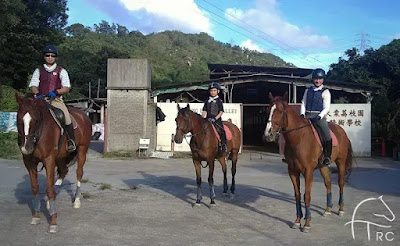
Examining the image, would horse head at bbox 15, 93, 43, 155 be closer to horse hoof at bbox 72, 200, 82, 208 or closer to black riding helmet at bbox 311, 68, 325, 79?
horse hoof at bbox 72, 200, 82, 208

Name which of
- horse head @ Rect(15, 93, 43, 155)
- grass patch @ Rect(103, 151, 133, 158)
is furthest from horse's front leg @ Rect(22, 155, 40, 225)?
grass patch @ Rect(103, 151, 133, 158)

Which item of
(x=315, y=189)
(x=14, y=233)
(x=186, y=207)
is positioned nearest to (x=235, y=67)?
(x=315, y=189)

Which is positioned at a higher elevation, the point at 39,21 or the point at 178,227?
the point at 39,21

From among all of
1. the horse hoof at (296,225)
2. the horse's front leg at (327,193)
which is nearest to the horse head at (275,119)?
the horse hoof at (296,225)

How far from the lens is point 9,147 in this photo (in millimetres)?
16359

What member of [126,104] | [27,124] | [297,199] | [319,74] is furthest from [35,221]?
[126,104]

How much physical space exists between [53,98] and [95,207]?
2284 millimetres

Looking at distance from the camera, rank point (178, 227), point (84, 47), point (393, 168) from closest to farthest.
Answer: point (178, 227)
point (393, 168)
point (84, 47)

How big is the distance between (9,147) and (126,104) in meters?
5.61

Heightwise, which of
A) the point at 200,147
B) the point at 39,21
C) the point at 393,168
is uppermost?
the point at 39,21

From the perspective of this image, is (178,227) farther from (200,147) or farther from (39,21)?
(39,21)

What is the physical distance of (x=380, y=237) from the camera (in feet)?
17.6

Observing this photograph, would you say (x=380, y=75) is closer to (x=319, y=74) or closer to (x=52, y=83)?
(x=319, y=74)

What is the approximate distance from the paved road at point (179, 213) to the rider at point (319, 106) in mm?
1401
